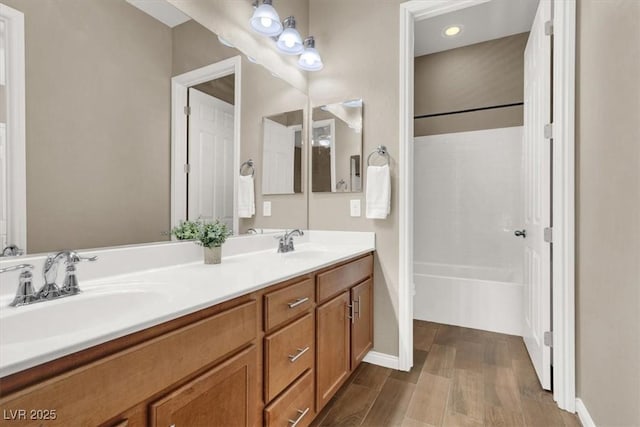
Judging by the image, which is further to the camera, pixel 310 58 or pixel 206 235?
pixel 310 58

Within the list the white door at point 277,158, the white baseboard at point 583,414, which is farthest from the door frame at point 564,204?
the white door at point 277,158

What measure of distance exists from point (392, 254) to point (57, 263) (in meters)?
1.68

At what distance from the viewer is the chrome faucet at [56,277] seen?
0.88 metres

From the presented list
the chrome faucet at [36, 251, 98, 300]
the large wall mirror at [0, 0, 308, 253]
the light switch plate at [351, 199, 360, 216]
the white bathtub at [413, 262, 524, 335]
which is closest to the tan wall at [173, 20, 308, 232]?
the large wall mirror at [0, 0, 308, 253]

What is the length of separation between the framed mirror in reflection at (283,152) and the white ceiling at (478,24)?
4.85 ft

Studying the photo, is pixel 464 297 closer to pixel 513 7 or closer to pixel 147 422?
pixel 513 7

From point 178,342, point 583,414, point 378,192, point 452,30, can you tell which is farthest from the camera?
point 452,30

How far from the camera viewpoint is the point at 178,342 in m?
0.77

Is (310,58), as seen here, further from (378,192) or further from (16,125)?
(16,125)

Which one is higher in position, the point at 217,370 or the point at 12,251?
the point at 12,251

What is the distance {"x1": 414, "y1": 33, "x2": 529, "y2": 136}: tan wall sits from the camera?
2.95m

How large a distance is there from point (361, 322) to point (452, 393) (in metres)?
0.61

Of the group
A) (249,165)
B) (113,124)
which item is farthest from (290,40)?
(113,124)

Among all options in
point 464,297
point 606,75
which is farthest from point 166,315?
point 464,297
